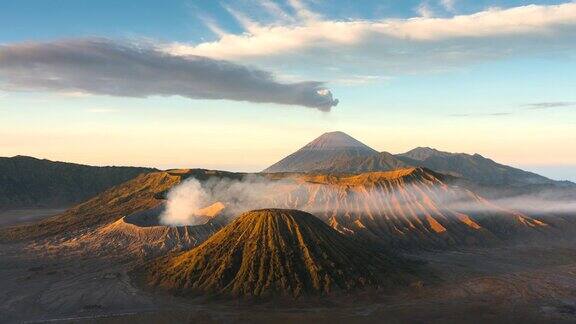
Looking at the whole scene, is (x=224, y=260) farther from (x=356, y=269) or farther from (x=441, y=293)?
(x=441, y=293)

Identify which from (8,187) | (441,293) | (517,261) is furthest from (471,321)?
(8,187)

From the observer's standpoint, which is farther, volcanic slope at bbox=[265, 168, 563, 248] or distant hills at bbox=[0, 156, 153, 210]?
distant hills at bbox=[0, 156, 153, 210]

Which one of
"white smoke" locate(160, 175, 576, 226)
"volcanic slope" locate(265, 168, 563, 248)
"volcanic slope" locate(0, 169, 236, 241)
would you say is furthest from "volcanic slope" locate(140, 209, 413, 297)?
"volcanic slope" locate(0, 169, 236, 241)

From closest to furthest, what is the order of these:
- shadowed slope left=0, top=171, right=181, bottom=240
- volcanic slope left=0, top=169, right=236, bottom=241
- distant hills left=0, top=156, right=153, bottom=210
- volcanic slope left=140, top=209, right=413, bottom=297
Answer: volcanic slope left=140, top=209, right=413, bottom=297, volcanic slope left=0, top=169, right=236, bottom=241, shadowed slope left=0, top=171, right=181, bottom=240, distant hills left=0, top=156, right=153, bottom=210

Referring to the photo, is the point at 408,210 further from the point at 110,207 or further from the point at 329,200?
the point at 110,207

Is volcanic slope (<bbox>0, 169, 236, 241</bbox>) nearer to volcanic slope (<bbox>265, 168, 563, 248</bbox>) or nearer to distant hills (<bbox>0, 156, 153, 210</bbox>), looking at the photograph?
volcanic slope (<bbox>265, 168, 563, 248</bbox>)
